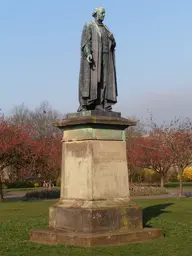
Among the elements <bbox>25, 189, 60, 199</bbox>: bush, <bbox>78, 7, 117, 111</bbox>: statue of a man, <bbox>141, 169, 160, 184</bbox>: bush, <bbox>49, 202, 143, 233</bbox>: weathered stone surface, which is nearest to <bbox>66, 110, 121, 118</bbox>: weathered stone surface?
<bbox>78, 7, 117, 111</bbox>: statue of a man

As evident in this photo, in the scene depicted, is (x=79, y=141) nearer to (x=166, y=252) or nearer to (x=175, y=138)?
(x=166, y=252)

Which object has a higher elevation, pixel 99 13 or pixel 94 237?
pixel 99 13

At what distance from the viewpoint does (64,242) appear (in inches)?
384

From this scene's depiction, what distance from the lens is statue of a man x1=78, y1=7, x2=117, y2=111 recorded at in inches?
429

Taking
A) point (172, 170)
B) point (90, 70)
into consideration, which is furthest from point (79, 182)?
point (172, 170)

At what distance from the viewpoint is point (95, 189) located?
1013cm

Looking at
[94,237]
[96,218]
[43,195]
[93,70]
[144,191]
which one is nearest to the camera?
[94,237]

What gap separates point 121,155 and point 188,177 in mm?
52393

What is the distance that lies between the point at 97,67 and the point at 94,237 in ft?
12.8

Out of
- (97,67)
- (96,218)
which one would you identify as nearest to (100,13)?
(97,67)

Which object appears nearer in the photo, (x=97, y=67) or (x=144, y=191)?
(x=97, y=67)

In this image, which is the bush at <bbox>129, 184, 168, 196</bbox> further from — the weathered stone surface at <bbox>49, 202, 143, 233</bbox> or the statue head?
the statue head

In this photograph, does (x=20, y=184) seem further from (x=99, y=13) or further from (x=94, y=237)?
(x=94, y=237)

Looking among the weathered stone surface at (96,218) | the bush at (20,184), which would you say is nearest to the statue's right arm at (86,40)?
the weathered stone surface at (96,218)
